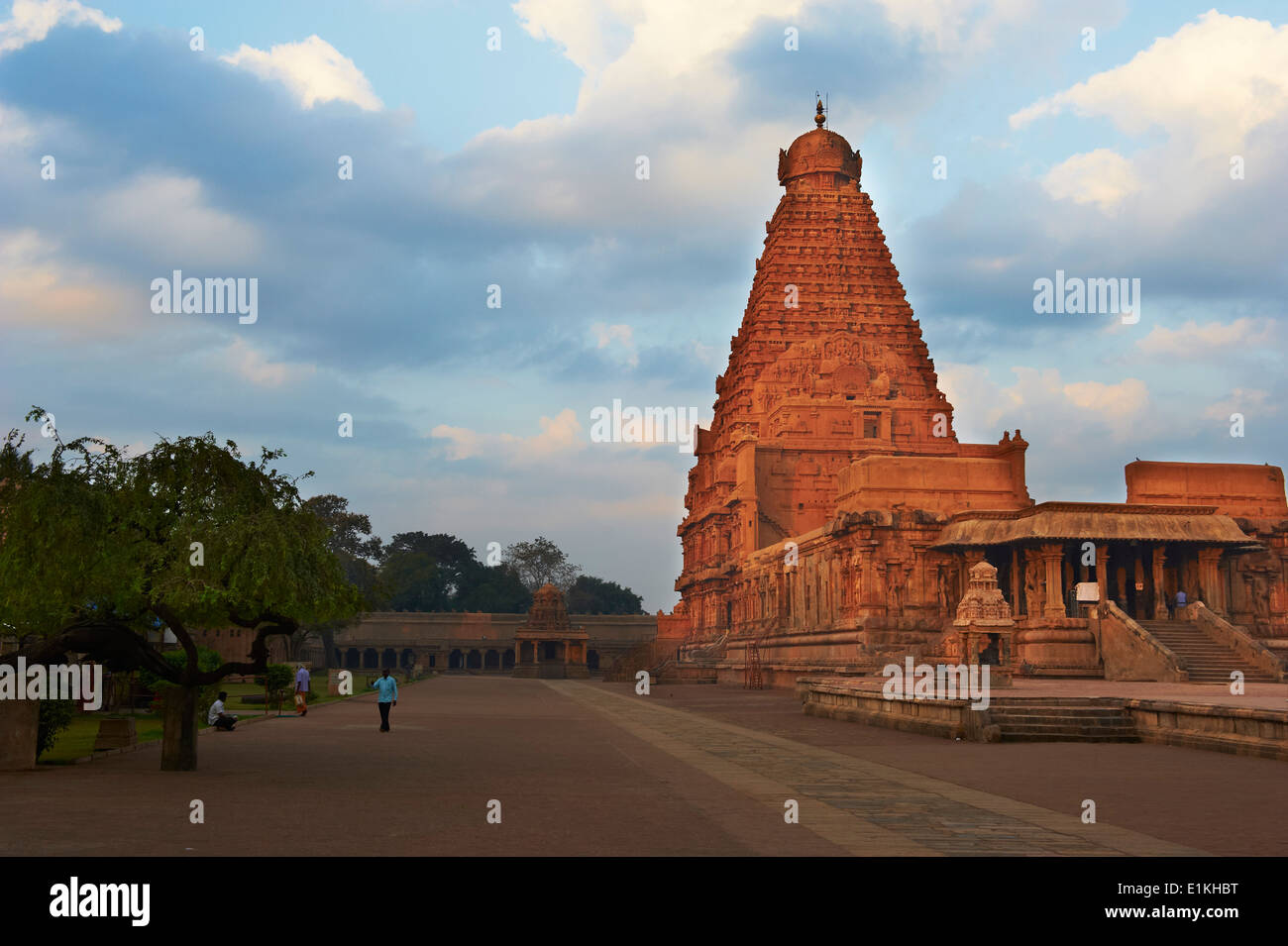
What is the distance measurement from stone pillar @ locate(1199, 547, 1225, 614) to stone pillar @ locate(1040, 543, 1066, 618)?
6214 mm

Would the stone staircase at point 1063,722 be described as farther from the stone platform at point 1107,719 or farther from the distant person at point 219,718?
the distant person at point 219,718

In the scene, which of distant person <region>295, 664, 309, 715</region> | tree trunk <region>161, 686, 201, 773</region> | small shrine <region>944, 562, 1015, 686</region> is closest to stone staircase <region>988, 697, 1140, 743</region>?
small shrine <region>944, 562, 1015, 686</region>

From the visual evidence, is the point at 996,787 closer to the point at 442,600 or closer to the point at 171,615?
the point at 171,615

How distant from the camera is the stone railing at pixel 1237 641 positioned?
4066 cm

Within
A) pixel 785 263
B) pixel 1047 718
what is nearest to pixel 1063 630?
pixel 1047 718

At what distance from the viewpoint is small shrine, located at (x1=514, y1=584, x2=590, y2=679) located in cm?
10881

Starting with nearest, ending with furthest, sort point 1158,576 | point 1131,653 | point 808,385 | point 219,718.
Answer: point 219,718, point 1131,653, point 1158,576, point 808,385

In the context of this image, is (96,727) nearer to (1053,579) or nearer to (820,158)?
(1053,579)

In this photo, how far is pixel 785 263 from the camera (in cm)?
9862

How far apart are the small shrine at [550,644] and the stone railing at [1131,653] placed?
→ 67604 mm

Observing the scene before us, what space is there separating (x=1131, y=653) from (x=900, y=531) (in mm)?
12681

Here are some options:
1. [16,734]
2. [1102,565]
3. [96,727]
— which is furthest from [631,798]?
[1102,565]

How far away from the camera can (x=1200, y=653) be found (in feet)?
142
